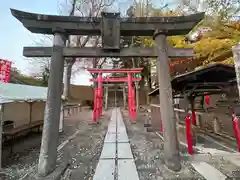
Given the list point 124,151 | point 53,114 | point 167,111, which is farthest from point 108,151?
point 167,111

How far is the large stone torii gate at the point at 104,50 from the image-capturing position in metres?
3.12

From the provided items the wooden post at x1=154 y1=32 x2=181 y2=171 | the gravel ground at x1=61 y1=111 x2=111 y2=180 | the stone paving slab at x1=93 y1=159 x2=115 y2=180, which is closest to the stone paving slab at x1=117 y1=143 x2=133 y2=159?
the stone paving slab at x1=93 y1=159 x2=115 y2=180

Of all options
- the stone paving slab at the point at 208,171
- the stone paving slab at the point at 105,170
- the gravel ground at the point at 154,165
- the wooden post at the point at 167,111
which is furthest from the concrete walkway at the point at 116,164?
the stone paving slab at the point at 208,171

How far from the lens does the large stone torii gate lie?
10.2 ft

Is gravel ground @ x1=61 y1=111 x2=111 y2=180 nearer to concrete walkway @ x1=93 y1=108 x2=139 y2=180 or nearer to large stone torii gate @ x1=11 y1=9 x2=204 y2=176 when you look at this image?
concrete walkway @ x1=93 y1=108 x2=139 y2=180

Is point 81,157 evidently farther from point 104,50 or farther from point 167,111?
point 104,50

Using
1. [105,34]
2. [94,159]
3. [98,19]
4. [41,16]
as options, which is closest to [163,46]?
[105,34]

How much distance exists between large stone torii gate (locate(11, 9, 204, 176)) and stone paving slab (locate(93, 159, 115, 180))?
0.95m

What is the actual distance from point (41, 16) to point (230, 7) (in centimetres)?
622

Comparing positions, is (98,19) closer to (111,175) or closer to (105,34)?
(105,34)

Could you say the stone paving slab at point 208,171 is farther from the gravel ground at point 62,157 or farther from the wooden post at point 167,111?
the gravel ground at point 62,157

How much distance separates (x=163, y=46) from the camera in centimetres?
340

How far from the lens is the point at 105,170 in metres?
3.14

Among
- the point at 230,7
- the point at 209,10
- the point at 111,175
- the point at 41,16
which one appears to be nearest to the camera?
the point at 111,175
